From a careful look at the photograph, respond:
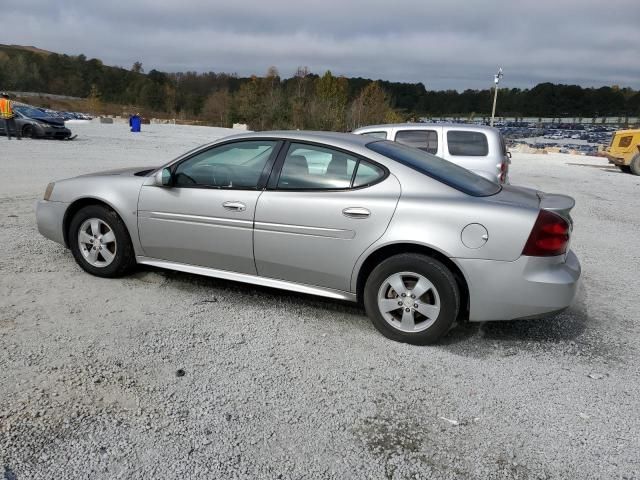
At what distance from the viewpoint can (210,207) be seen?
14.1 ft

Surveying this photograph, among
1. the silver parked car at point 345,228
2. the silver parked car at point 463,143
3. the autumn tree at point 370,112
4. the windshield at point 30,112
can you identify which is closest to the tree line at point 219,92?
the autumn tree at point 370,112

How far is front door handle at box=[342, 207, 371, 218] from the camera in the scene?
3.78 m

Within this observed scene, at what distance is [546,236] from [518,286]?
39 centimetres

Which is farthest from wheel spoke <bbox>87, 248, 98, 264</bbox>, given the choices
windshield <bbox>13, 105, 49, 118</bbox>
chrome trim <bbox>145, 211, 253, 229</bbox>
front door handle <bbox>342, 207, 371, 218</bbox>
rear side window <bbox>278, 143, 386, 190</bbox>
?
windshield <bbox>13, 105, 49, 118</bbox>

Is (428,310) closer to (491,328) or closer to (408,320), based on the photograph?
(408,320)

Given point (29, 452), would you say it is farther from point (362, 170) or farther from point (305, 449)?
point (362, 170)

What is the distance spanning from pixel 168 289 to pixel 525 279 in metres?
3.03

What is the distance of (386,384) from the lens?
326 centimetres

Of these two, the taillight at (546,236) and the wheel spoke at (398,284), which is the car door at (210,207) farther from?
the taillight at (546,236)

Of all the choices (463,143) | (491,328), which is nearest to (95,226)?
(491,328)

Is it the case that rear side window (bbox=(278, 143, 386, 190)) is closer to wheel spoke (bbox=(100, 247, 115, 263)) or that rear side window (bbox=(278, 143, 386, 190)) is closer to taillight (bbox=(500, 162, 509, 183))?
wheel spoke (bbox=(100, 247, 115, 263))

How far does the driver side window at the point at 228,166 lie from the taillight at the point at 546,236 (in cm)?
214

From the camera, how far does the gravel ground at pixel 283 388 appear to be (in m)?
2.53

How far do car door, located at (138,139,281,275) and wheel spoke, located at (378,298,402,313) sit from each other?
3.70 feet
